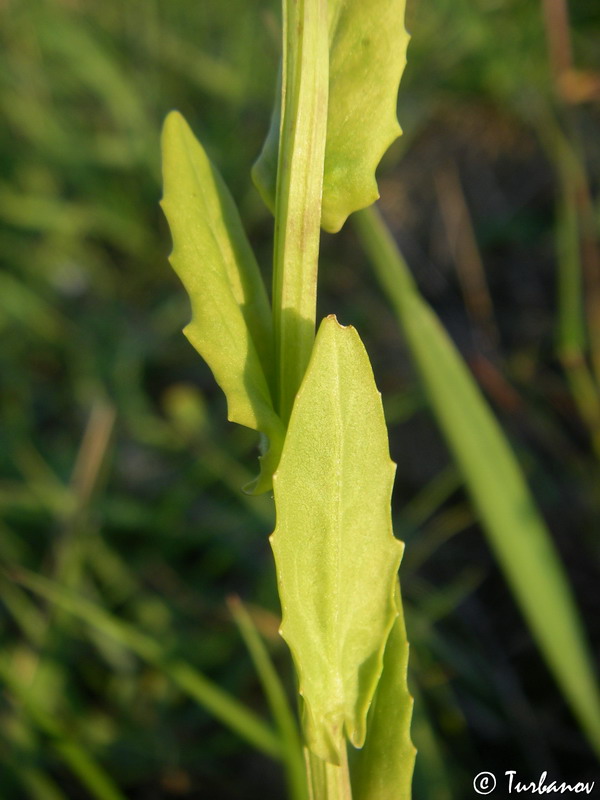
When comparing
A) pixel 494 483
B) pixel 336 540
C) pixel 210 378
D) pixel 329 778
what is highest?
pixel 210 378

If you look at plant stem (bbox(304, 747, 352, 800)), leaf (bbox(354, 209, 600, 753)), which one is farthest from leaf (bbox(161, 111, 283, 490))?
leaf (bbox(354, 209, 600, 753))

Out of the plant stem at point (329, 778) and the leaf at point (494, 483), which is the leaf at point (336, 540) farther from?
the leaf at point (494, 483)

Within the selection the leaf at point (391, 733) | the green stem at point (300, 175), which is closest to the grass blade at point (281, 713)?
the leaf at point (391, 733)

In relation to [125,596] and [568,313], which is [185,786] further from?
[568,313]

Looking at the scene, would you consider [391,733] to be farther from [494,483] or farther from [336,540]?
[494,483]

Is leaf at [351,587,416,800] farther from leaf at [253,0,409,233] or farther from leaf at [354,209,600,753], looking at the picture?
leaf at [354,209,600,753]

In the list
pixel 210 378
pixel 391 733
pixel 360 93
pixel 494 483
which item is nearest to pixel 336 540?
pixel 391 733

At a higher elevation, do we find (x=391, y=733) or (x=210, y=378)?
(x=210, y=378)
